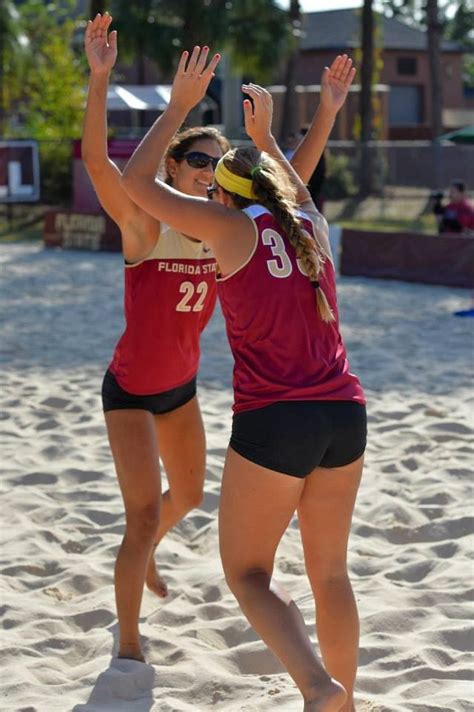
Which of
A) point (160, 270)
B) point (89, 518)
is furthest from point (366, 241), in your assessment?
point (160, 270)

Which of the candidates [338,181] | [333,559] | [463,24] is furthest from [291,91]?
[463,24]

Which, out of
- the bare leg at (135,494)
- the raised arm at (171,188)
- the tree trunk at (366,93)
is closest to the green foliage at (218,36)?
the tree trunk at (366,93)

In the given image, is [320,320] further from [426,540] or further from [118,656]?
[426,540]

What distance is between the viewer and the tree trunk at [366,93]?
1091 inches

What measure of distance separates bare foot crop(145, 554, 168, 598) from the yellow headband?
1916 millimetres

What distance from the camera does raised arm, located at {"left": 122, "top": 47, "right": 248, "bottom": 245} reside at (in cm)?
321

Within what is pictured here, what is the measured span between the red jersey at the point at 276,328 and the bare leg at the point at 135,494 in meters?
0.85

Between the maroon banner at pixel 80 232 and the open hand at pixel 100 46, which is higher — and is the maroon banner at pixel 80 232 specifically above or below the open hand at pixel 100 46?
below

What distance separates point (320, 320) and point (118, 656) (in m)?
1.63

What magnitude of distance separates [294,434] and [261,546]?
339 mm

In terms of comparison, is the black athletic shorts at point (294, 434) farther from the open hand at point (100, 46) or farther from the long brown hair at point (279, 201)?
the open hand at point (100, 46)

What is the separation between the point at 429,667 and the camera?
4062 mm

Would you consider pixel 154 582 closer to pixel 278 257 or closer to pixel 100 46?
pixel 278 257

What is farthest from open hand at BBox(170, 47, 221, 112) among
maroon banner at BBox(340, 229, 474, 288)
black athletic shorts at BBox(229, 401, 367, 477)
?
maroon banner at BBox(340, 229, 474, 288)
